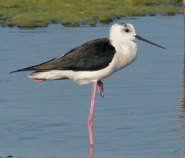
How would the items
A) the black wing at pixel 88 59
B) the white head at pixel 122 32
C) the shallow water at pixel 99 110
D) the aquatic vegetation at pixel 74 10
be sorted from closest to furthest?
the shallow water at pixel 99 110 < the black wing at pixel 88 59 < the white head at pixel 122 32 < the aquatic vegetation at pixel 74 10

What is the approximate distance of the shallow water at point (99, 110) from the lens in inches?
218

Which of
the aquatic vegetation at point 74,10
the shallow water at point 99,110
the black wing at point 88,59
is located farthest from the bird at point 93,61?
the aquatic vegetation at point 74,10

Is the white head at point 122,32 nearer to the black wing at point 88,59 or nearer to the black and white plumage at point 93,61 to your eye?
the black and white plumage at point 93,61

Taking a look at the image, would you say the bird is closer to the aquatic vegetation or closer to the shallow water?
the shallow water

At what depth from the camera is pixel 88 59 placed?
6113mm

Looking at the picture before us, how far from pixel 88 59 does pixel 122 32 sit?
0.47 metres

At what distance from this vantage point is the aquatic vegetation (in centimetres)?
1403

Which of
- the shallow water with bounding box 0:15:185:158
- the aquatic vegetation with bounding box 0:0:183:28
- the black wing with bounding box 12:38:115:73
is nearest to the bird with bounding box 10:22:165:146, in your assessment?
the black wing with bounding box 12:38:115:73

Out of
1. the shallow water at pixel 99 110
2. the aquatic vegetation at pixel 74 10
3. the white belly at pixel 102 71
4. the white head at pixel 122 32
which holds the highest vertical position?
the white head at pixel 122 32

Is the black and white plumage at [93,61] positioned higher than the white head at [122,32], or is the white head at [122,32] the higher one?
the white head at [122,32]

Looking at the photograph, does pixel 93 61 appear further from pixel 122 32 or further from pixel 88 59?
pixel 122 32

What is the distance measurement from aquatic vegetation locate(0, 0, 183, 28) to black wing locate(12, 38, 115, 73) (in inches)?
295

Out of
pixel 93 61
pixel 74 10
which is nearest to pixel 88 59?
pixel 93 61

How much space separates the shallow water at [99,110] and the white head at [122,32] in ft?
3.08
